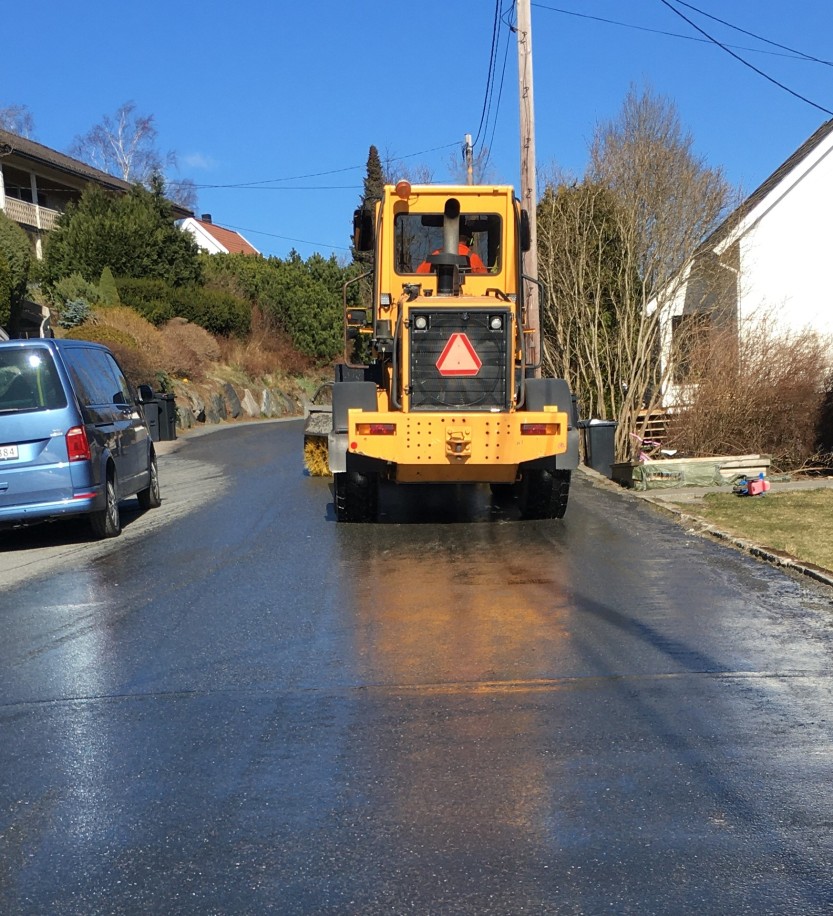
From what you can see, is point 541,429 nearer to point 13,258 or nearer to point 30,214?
point 13,258

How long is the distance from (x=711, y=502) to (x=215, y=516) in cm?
561

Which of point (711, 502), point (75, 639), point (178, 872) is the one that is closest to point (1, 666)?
point (75, 639)

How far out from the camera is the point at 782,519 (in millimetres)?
11141

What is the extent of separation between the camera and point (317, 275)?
5591 cm

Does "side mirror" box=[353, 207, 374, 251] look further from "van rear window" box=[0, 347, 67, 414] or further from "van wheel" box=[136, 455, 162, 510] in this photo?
"van wheel" box=[136, 455, 162, 510]

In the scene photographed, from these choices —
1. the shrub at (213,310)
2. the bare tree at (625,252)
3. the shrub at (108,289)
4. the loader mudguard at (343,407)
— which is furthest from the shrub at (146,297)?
the loader mudguard at (343,407)

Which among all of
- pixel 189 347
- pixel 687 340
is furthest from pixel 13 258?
pixel 687 340

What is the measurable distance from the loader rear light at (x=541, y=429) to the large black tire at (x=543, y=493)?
2.29 ft

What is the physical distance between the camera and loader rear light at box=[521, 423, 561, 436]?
10.5 m

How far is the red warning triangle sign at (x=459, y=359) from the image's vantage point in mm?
10781

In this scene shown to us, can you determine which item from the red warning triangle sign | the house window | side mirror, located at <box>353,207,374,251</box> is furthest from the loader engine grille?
the house window

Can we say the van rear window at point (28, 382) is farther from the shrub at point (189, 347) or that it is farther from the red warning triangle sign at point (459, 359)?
the shrub at point (189, 347)

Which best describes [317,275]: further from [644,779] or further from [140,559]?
[644,779]

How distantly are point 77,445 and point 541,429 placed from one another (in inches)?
172
